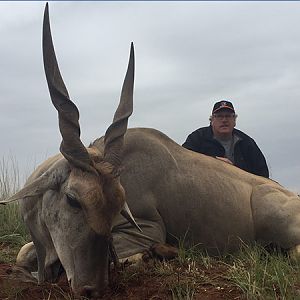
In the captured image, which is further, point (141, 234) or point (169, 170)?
point (169, 170)

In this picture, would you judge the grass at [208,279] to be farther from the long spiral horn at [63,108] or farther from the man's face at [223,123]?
the man's face at [223,123]

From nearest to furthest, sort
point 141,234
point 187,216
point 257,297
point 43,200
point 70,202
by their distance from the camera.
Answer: point 257,297, point 70,202, point 43,200, point 141,234, point 187,216

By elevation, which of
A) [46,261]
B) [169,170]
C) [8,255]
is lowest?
[8,255]

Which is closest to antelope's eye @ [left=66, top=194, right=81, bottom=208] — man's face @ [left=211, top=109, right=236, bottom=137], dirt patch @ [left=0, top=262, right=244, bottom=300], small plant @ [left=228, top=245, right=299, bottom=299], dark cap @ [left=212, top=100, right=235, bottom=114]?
dirt patch @ [left=0, top=262, right=244, bottom=300]

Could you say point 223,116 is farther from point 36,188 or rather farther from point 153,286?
point 153,286

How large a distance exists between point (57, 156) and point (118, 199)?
1.34 metres

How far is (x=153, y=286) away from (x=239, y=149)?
4.10m

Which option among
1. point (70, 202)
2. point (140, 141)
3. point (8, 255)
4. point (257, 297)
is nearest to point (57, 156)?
point (140, 141)

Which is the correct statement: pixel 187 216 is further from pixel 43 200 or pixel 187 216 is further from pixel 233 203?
pixel 43 200

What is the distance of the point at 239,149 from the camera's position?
25.4ft

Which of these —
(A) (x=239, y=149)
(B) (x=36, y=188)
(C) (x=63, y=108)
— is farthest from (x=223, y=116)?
(B) (x=36, y=188)

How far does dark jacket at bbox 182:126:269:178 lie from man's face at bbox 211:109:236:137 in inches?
4.6

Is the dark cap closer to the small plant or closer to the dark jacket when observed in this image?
the dark jacket

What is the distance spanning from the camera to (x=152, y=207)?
16.6 feet
